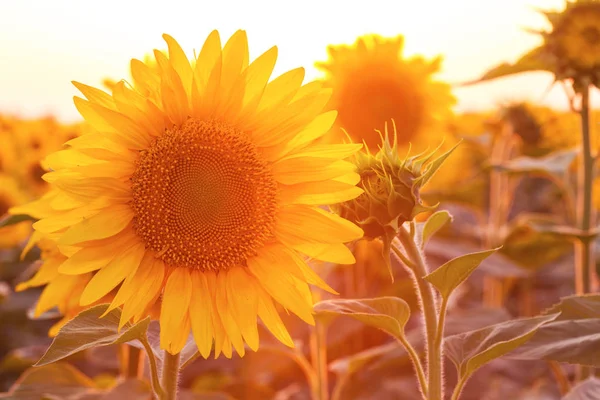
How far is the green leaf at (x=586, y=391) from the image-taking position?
135 cm

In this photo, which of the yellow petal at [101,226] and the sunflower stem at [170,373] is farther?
the sunflower stem at [170,373]

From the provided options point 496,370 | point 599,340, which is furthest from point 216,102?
point 496,370

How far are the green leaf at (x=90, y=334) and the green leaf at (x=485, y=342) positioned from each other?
21.0 inches

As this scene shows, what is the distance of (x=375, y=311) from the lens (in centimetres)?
122

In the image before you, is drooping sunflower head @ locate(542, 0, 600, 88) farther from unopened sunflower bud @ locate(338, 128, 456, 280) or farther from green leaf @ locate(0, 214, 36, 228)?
green leaf @ locate(0, 214, 36, 228)

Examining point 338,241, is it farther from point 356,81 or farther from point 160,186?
point 356,81

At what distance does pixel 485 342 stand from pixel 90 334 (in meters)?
0.67

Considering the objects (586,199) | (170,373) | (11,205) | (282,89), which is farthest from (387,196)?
(11,205)

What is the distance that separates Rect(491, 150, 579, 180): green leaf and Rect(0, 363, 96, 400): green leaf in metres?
1.35

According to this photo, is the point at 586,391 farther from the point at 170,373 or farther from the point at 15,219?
the point at 15,219

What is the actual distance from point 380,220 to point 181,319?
0.35m

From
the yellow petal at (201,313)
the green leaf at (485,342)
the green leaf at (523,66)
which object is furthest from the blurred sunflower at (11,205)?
the green leaf at (485,342)

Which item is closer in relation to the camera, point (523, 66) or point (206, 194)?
point (206, 194)

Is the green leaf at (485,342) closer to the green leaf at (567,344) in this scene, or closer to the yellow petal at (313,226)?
the green leaf at (567,344)
